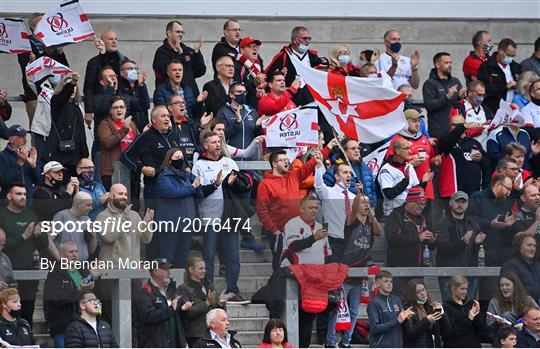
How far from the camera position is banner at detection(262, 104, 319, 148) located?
1020 inches

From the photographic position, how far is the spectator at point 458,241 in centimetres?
2502

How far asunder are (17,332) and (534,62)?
10505 millimetres

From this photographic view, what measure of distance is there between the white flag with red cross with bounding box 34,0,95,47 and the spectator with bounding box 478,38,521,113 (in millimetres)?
5513

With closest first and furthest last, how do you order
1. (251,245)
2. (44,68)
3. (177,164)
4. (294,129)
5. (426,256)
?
(426,256)
(177,164)
(251,245)
(294,129)
(44,68)

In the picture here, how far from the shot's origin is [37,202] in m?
24.2

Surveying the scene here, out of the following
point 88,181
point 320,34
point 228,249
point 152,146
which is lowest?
point 228,249

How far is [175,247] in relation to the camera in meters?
24.2

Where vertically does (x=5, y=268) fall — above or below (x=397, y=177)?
below

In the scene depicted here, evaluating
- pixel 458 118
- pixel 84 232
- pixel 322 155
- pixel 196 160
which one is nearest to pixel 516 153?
pixel 458 118

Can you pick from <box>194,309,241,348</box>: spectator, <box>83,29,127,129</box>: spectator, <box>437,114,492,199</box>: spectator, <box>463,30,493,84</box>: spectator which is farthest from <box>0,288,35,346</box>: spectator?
<box>463,30,493,84</box>: spectator

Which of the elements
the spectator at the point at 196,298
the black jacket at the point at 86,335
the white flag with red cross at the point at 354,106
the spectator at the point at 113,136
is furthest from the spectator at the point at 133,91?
the black jacket at the point at 86,335

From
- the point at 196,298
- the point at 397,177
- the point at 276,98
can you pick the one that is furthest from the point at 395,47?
the point at 196,298

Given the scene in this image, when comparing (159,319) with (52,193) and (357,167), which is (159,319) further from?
(357,167)

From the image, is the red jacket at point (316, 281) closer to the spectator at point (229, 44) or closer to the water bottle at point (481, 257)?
the water bottle at point (481, 257)
